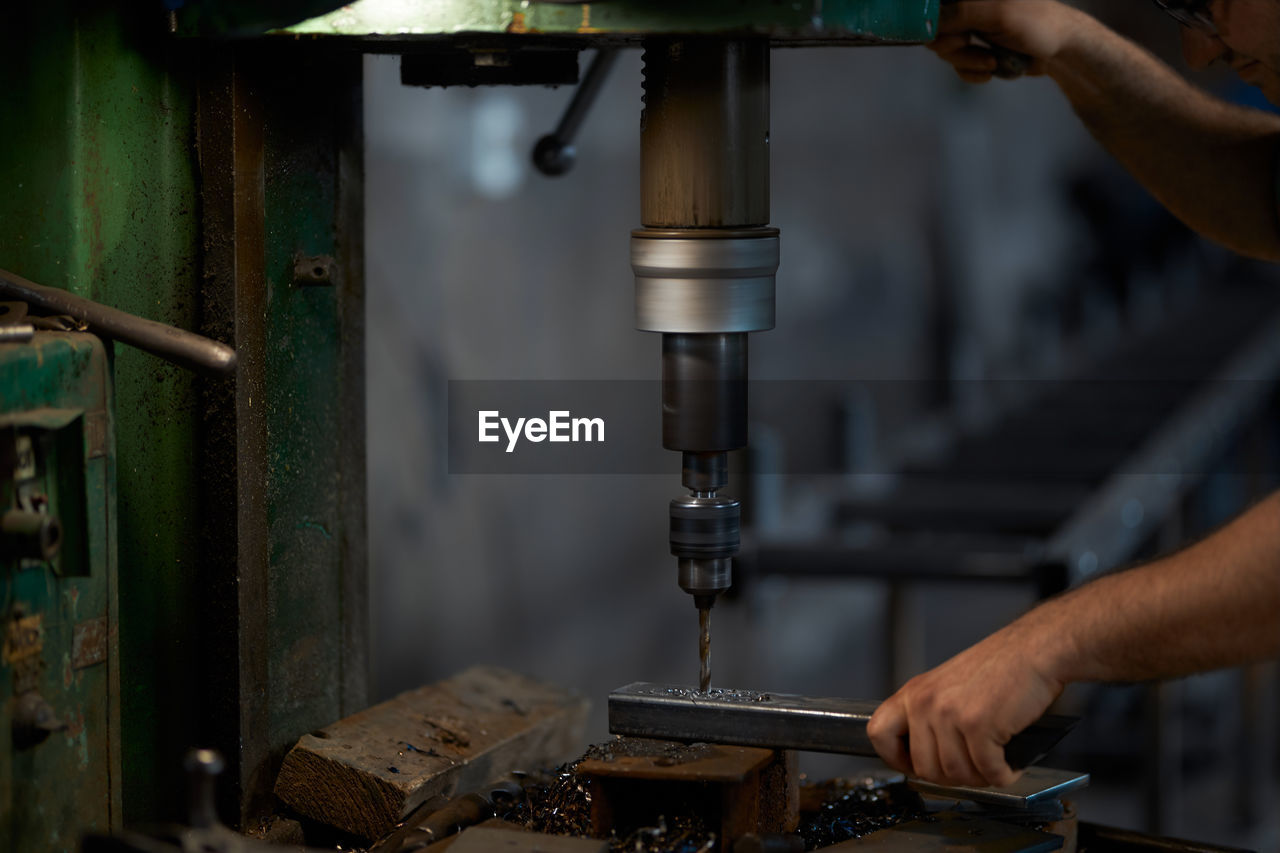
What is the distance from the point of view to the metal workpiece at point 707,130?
1.09 meters

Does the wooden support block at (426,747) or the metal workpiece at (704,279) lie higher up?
the metal workpiece at (704,279)

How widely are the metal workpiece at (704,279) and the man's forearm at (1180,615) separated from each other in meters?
0.35

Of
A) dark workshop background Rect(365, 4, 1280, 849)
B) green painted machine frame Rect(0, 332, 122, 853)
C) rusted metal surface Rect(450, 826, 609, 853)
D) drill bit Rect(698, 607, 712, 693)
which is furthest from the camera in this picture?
dark workshop background Rect(365, 4, 1280, 849)

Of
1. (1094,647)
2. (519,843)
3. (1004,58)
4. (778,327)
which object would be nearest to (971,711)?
(1094,647)

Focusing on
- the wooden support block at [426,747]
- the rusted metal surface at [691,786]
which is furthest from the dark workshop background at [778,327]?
the rusted metal surface at [691,786]

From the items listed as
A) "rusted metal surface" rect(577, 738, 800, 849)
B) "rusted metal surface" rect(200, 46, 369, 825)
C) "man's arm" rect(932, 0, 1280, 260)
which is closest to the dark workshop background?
"man's arm" rect(932, 0, 1280, 260)

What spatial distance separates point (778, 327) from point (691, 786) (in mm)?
3313

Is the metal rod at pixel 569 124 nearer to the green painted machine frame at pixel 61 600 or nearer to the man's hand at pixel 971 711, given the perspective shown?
the green painted machine frame at pixel 61 600

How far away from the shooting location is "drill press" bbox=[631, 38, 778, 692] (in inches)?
43.1

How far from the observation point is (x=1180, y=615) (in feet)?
3.22

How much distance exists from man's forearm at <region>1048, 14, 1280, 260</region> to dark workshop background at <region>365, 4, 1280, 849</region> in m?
0.98

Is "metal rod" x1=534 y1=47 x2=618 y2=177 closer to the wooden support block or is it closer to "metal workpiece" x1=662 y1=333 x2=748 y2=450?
"metal workpiece" x1=662 y1=333 x2=748 y2=450

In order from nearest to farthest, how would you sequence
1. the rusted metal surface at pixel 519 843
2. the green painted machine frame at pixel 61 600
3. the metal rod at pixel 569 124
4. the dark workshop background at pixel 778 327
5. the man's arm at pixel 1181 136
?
the green painted machine frame at pixel 61 600 → the rusted metal surface at pixel 519 843 → the metal rod at pixel 569 124 → the man's arm at pixel 1181 136 → the dark workshop background at pixel 778 327

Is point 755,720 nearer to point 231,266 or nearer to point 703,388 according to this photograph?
point 703,388
